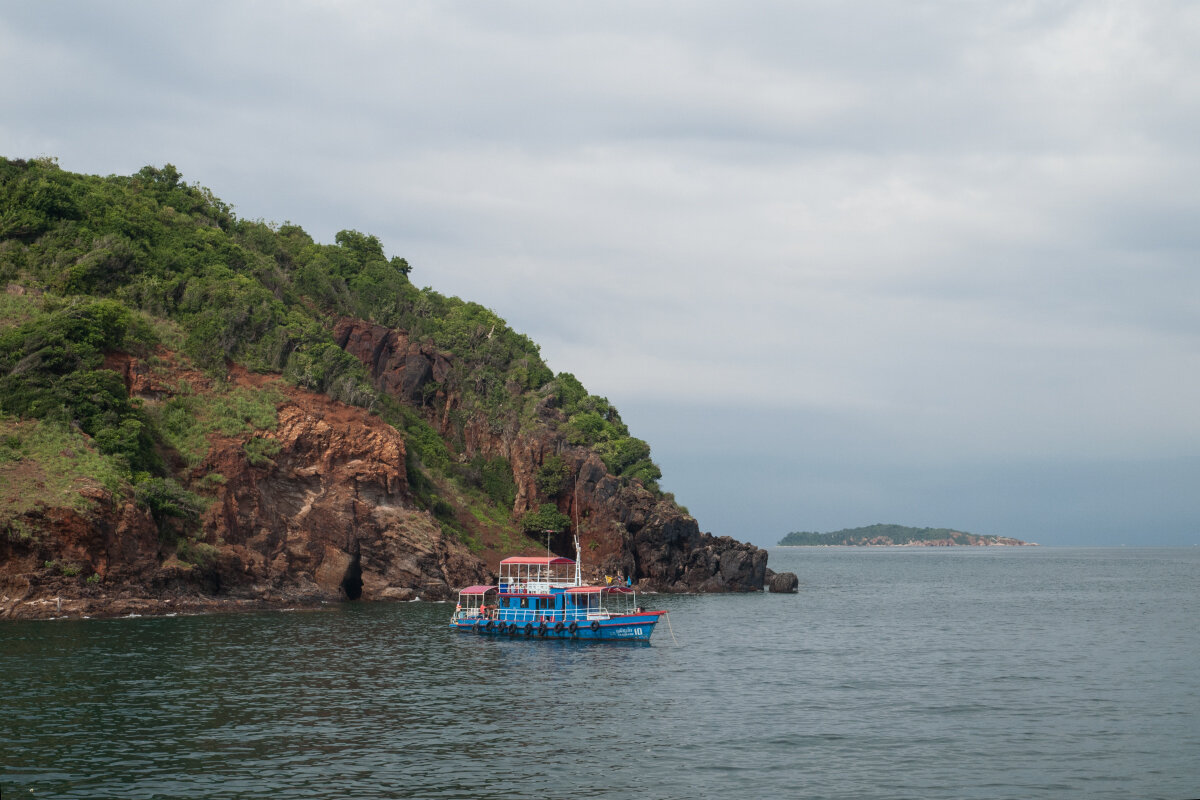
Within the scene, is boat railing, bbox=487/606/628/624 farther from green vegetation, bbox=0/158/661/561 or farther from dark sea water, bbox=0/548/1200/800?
green vegetation, bbox=0/158/661/561

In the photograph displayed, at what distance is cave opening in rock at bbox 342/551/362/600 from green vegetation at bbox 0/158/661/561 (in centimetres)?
1227

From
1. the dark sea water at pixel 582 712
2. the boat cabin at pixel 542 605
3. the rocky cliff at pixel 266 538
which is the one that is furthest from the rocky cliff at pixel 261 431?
the boat cabin at pixel 542 605

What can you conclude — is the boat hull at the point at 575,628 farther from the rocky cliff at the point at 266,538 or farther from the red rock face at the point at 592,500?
the red rock face at the point at 592,500

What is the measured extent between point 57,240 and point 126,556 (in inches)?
1605

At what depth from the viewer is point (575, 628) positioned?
68.3 meters

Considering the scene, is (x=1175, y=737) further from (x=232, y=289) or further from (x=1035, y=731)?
(x=232, y=289)

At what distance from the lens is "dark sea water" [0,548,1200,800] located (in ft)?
99.8

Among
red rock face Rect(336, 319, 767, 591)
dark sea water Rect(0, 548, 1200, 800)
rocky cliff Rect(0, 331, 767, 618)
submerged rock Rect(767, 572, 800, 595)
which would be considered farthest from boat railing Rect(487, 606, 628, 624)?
submerged rock Rect(767, 572, 800, 595)

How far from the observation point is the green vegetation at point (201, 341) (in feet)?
244

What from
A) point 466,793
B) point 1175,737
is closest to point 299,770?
point 466,793

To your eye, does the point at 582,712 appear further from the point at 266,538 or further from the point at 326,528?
the point at 326,528

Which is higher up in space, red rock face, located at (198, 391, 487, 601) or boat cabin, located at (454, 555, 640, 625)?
red rock face, located at (198, 391, 487, 601)

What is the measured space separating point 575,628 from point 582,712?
86.4ft

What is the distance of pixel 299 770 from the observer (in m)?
30.6
